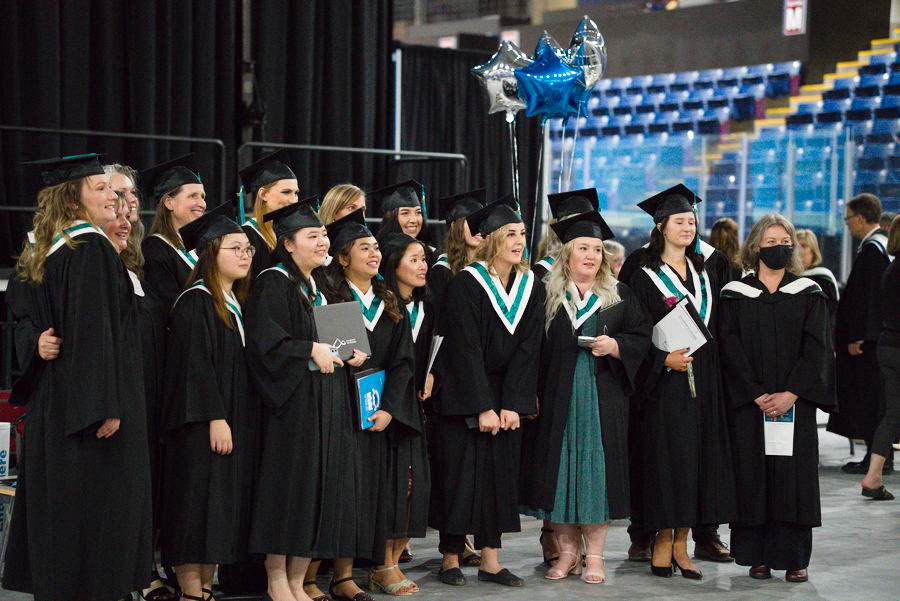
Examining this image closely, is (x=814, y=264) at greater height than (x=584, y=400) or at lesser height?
greater

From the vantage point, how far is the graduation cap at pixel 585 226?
423 cm

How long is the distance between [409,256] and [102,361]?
1325 mm

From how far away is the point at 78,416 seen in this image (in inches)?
124

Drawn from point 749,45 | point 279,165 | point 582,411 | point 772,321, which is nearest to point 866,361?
point 772,321

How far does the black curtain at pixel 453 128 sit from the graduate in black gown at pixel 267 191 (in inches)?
189

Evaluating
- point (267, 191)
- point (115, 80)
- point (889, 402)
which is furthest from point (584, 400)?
point (115, 80)

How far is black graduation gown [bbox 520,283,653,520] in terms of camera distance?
163 inches

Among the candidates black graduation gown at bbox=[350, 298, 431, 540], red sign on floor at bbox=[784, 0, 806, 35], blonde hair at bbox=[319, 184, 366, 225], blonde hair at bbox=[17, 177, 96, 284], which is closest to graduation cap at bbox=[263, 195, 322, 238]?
black graduation gown at bbox=[350, 298, 431, 540]

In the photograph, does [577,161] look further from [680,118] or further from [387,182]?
[387,182]

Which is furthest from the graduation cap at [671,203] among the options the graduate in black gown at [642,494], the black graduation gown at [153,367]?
the black graduation gown at [153,367]

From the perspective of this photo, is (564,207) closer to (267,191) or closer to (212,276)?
(267,191)

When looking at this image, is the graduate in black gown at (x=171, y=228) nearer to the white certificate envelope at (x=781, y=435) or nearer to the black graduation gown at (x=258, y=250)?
the black graduation gown at (x=258, y=250)

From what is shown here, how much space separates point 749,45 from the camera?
12.8m

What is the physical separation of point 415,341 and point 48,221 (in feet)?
4.87
